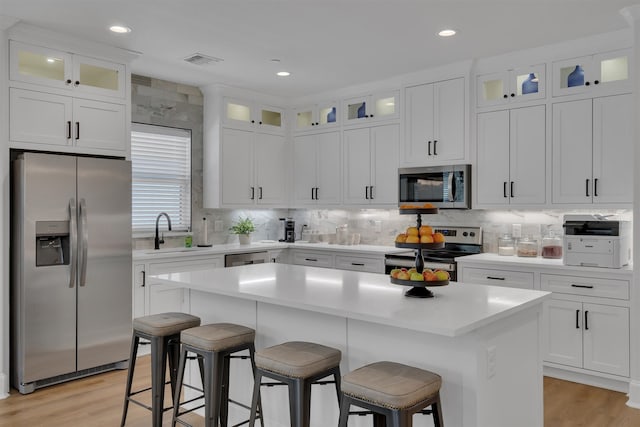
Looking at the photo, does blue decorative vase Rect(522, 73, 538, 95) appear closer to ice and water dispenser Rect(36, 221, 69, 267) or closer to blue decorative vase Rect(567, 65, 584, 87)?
blue decorative vase Rect(567, 65, 584, 87)

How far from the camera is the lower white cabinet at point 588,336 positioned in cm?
366

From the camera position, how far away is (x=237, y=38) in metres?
3.98

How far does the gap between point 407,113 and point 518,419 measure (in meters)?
3.35

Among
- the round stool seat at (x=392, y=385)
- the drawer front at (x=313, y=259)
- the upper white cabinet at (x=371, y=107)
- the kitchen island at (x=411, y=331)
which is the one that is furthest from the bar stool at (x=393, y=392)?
the upper white cabinet at (x=371, y=107)

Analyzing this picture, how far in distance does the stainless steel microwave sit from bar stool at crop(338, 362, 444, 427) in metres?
2.90

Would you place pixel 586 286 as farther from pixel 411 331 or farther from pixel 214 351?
pixel 214 351

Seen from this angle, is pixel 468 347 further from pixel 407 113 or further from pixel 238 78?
pixel 238 78

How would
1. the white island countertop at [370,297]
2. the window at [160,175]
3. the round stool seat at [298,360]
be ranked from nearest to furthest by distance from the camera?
the white island countertop at [370,297]
the round stool seat at [298,360]
the window at [160,175]

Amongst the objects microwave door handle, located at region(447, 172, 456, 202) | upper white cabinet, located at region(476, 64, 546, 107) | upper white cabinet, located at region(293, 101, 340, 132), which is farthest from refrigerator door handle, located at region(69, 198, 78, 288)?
upper white cabinet, located at region(476, 64, 546, 107)

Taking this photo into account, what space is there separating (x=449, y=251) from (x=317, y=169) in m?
1.87

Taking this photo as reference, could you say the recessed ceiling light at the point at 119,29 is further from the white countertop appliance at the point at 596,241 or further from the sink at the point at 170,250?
the white countertop appliance at the point at 596,241

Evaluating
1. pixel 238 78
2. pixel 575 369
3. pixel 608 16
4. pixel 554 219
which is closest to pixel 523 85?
pixel 608 16

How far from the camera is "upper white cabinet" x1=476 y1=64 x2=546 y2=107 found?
4305 millimetres

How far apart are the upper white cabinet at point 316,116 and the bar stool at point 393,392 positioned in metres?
4.10
